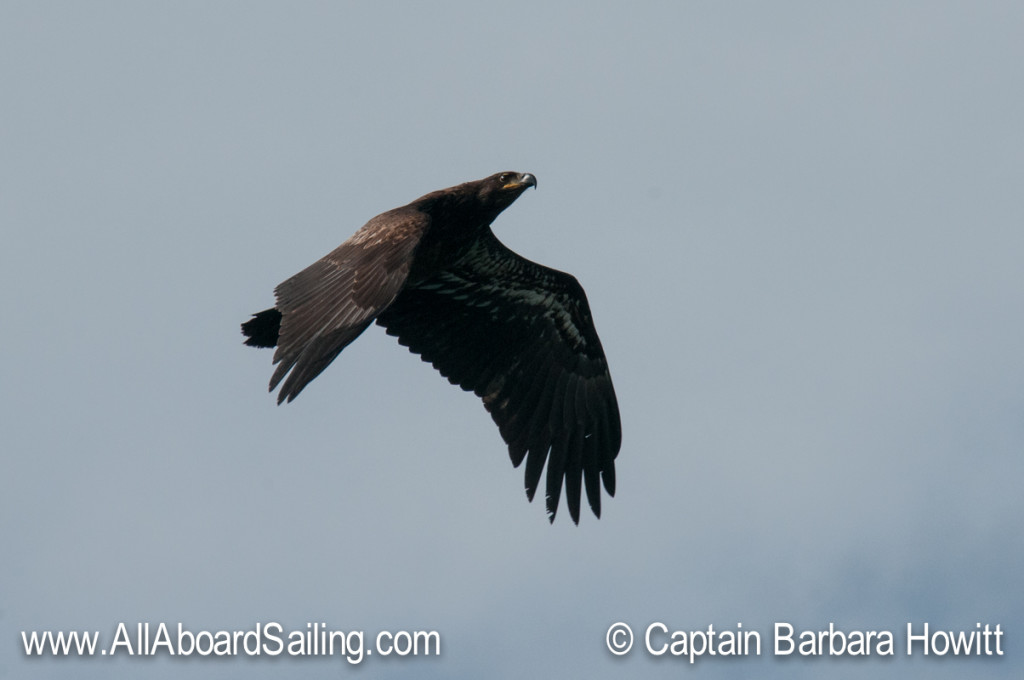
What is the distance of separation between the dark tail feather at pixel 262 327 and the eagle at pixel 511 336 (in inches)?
0.5

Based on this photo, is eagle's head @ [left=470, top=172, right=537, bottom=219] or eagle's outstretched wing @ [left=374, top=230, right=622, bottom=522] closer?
eagle's head @ [left=470, top=172, right=537, bottom=219]

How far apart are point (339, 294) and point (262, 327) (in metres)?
2.18

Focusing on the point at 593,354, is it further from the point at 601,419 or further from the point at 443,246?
the point at 443,246

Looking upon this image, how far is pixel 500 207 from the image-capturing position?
54.4ft

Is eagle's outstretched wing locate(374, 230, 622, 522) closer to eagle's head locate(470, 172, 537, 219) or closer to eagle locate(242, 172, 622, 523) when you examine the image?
eagle locate(242, 172, 622, 523)

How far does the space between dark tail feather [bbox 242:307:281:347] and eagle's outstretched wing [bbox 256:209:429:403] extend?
1320mm

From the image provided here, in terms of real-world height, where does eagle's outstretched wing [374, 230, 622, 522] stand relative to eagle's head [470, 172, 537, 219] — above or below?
below

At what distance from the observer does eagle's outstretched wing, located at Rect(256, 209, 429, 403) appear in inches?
523

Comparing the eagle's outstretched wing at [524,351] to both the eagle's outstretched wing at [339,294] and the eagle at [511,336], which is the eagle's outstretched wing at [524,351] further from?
the eagle's outstretched wing at [339,294]

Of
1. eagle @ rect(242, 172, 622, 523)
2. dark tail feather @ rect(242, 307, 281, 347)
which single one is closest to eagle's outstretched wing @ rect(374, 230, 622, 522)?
eagle @ rect(242, 172, 622, 523)

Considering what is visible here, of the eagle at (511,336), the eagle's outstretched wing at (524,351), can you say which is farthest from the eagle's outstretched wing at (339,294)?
the eagle's outstretched wing at (524,351)

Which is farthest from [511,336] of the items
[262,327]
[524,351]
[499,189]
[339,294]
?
[339,294]

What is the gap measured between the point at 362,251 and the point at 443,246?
2.02m

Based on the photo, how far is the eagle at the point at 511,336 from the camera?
54.1 ft
